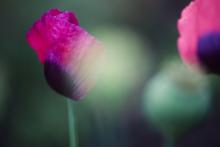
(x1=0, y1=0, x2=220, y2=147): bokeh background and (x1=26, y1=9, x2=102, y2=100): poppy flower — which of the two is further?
(x1=0, y1=0, x2=220, y2=147): bokeh background

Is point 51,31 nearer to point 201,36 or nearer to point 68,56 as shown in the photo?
point 68,56

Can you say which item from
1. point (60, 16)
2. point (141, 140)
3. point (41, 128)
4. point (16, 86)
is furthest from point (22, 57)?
point (60, 16)

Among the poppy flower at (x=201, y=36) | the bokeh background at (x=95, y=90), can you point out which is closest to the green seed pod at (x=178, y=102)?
the poppy flower at (x=201, y=36)

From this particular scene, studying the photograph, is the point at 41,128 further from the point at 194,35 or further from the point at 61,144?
the point at 194,35

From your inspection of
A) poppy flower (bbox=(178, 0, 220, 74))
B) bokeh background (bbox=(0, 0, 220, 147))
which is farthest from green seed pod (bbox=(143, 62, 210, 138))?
bokeh background (bbox=(0, 0, 220, 147))

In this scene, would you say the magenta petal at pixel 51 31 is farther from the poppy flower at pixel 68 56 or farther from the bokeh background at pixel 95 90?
the bokeh background at pixel 95 90

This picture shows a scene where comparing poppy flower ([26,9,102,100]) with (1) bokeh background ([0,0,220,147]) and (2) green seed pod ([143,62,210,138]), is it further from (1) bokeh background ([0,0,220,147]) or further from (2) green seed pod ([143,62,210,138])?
(1) bokeh background ([0,0,220,147])
